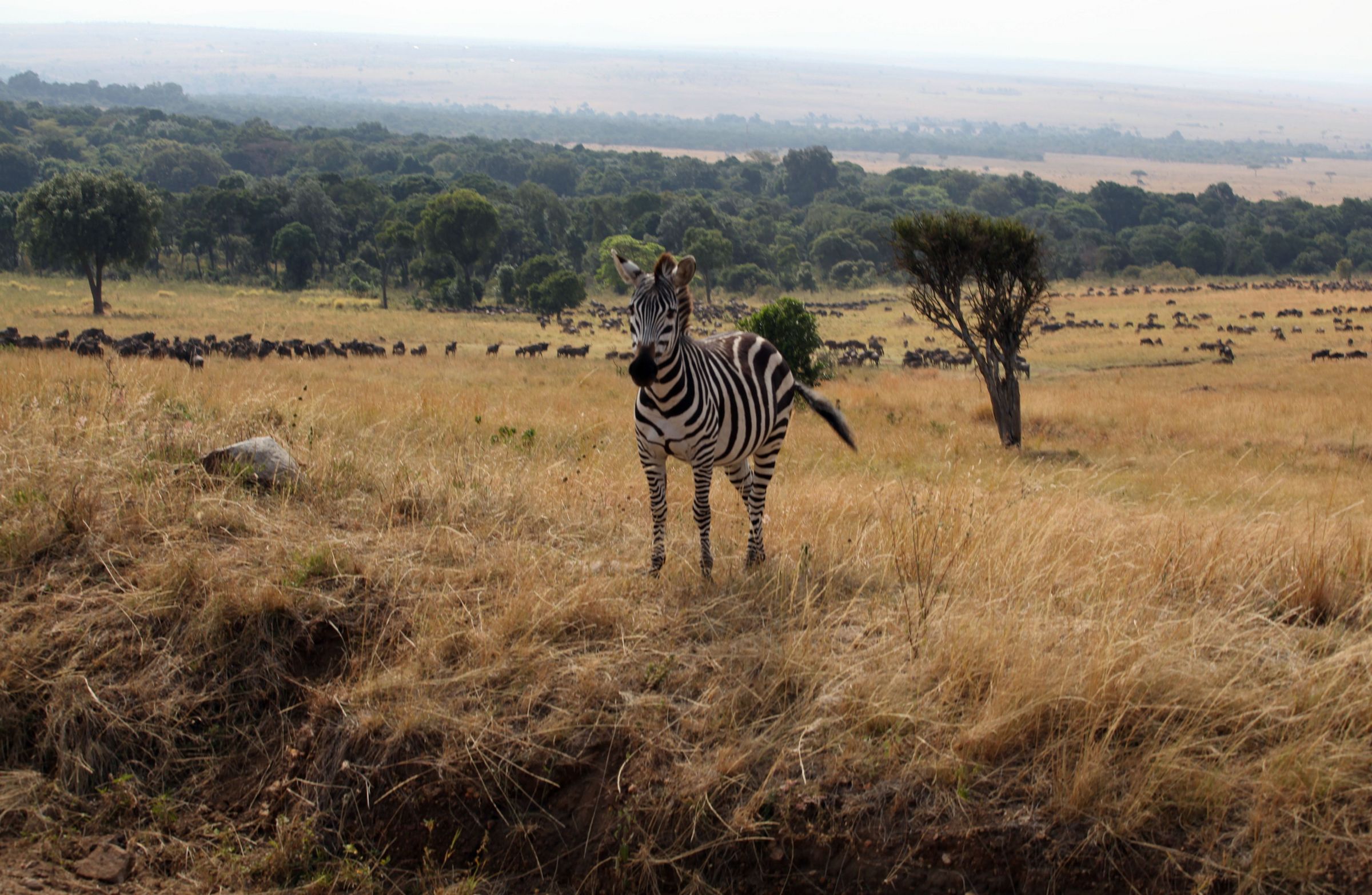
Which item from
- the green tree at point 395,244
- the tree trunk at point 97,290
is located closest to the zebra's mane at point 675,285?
the tree trunk at point 97,290

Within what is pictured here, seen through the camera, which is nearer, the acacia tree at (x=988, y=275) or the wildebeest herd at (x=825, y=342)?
the acacia tree at (x=988, y=275)

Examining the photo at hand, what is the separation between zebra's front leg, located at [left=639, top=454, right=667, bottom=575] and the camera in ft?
19.0

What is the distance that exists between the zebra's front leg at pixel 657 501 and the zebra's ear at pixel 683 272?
1.09 m

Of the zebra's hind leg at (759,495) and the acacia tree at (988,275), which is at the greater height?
the acacia tree at (988,275)

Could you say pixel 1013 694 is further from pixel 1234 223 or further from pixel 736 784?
pixel 1234 223

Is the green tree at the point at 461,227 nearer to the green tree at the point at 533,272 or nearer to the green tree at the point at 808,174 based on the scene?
the green tree at the point at 533,272

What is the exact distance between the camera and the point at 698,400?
5.61 meters

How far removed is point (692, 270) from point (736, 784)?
2.80 metres

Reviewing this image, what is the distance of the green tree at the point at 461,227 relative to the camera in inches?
2530

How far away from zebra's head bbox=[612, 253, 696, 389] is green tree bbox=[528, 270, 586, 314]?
2017 inches

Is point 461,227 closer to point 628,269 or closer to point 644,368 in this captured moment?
point 628,269

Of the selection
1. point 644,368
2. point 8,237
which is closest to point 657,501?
point 644,368

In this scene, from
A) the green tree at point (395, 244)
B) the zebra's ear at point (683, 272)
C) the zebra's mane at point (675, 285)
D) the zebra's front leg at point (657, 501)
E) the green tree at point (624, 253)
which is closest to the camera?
the zebra's mane at point (675, 285)

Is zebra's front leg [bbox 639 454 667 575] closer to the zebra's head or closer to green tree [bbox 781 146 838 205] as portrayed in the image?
the zebra's head
